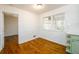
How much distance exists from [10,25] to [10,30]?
5.3 inches

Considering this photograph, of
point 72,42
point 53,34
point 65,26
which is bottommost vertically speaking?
point 72,42

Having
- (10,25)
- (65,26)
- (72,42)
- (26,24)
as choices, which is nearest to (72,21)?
(65,26)

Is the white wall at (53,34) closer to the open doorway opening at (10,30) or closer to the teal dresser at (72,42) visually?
the teal dresser at (72,42)

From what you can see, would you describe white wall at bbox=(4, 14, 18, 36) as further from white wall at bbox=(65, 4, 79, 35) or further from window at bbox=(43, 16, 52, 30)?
white wall at bbox=(65, 4, 79, 35)

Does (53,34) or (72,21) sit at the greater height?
(72,21)

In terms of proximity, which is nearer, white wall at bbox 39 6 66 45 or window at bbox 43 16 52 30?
white wall at bbox 39 6 66 45

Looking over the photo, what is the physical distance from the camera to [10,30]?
1692 millimetres

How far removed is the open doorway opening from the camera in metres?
1.53

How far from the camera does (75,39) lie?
1.47 meters

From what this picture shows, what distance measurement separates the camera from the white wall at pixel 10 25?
1520 millimetres

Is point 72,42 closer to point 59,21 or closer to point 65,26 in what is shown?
point 65,26

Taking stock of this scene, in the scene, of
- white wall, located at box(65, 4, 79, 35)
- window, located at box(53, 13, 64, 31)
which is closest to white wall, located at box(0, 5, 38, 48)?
window, located at box(53, 13, 64, 31)

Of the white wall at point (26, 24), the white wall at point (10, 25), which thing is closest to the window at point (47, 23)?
the white wall at point (26, 24)

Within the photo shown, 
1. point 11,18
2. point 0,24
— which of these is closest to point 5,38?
point 0,24
